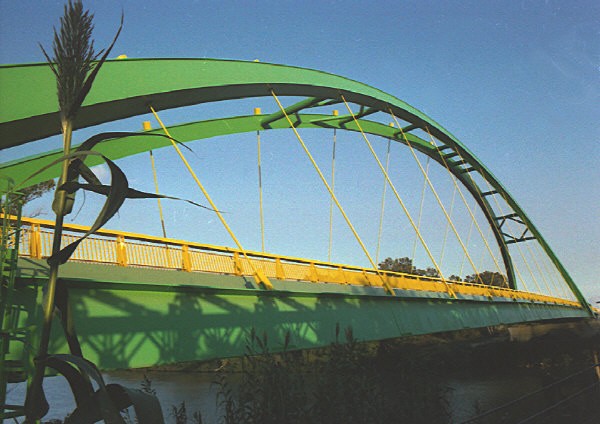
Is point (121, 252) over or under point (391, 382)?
over

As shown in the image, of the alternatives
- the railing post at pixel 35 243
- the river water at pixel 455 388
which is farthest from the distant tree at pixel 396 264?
the railing post at pixel 35 243

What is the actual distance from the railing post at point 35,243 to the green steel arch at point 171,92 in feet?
3.71

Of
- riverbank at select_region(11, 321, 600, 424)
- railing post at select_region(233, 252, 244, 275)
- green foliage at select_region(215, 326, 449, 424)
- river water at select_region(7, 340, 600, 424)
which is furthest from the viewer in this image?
river water at select_region(7, 340, 600, 424)

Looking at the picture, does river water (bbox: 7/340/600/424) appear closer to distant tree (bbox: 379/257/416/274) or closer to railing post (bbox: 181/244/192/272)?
railing post (bbox: 181/244/192/272)

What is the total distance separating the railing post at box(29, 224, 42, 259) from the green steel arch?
1131 mm

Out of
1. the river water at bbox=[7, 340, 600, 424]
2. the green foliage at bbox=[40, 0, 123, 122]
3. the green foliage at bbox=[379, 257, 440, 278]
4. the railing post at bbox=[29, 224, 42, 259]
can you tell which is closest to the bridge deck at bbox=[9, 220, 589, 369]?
the railing post at bbox=[29, 224, 42, 259]

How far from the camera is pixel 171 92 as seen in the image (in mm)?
7109

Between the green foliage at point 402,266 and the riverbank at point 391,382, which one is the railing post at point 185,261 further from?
the green foliage at point 402,266

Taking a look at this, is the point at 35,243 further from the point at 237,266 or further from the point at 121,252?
the point at 237,266

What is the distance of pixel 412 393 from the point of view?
835 cm

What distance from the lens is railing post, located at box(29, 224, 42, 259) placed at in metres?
5.73

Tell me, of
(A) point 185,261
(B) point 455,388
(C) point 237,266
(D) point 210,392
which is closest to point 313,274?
(C) point 237,266

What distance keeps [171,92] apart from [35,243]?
2.71 m

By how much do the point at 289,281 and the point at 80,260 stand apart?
11.2 feet
